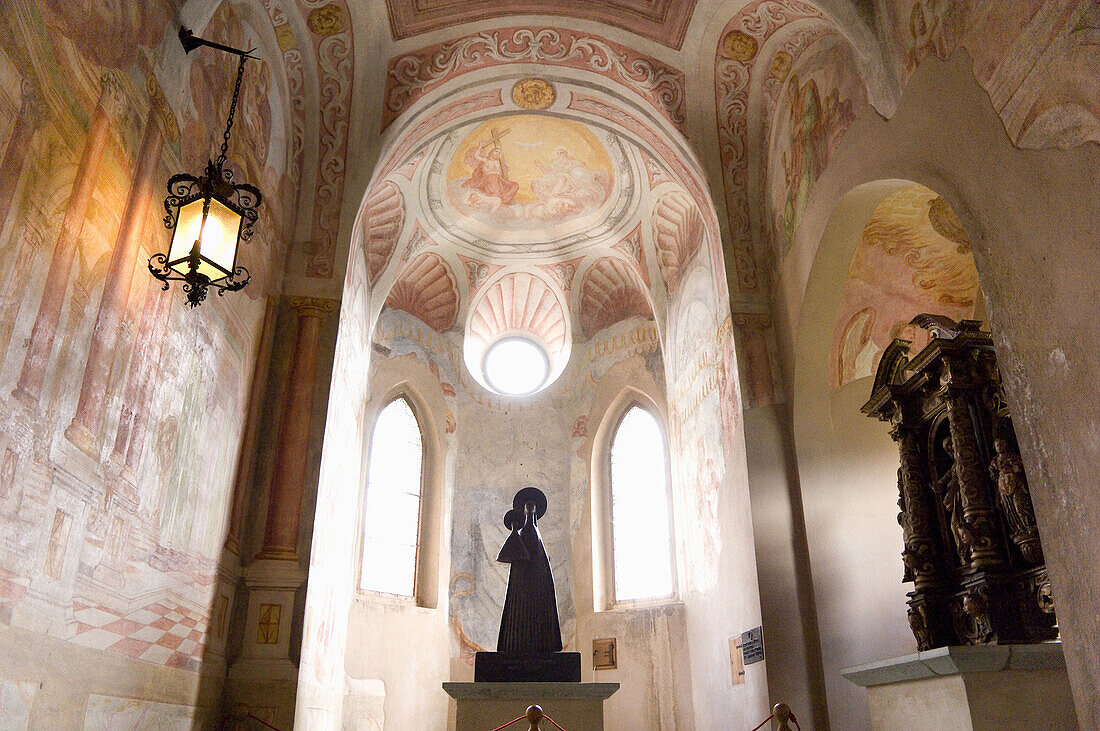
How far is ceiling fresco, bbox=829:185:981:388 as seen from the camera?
Answer: 27.1 ft

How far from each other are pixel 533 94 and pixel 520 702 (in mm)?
7583

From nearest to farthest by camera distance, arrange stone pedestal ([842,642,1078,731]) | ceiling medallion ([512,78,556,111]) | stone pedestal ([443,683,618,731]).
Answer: stone pedestal ([842,642,1078,731]) → stone pedestal ([443,683,618,731]) → ceiling medallion ([512,78,556,111])

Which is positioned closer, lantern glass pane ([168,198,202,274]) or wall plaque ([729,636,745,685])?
lantern glass pane ([168,198,202,274])

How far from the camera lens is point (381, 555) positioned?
1230 centimetres

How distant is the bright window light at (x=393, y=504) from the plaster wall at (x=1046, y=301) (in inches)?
369

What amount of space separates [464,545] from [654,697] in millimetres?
3670

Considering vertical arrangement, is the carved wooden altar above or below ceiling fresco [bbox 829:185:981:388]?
below

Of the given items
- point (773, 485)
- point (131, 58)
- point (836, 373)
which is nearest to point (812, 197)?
point (836, 373)

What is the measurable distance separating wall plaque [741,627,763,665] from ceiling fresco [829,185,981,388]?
271 centimetres

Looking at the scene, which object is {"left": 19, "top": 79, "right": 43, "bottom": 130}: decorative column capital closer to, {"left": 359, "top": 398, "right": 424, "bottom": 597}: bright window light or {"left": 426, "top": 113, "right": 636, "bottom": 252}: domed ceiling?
{"left": 426, "top": 113, "right": 636, "bottom": 252}: domed ceiling

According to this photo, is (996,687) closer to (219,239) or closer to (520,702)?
(520,702)

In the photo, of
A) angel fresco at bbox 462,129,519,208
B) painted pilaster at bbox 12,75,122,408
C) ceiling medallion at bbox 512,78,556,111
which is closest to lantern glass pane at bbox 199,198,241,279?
painted pilaster at bbox 12,75,122,408

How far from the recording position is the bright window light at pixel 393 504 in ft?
40.1

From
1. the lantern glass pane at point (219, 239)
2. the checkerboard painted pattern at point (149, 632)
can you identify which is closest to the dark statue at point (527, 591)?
the checkerboard painted pattern at point (149, 632)
